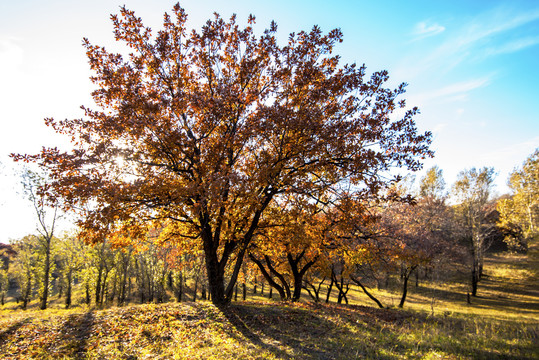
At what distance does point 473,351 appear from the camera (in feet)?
24.3

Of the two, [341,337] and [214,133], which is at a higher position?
[214,133]

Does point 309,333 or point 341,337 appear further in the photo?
point 309,333

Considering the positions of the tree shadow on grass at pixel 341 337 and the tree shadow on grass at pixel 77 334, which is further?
the tree shadow on grass at pixel 77 334

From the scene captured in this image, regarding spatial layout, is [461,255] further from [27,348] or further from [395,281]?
[27,348]

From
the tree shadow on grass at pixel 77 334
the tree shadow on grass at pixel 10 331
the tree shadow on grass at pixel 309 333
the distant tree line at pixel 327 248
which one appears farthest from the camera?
the distant tree line at pixel 327 248

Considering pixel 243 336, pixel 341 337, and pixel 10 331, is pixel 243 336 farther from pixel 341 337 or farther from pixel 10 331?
pixel 10 331

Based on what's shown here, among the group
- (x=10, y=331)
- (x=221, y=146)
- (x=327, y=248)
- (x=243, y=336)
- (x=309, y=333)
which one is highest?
(x=221, y=146)

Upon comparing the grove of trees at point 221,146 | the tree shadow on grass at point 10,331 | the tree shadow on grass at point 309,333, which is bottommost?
the tree shadow on grass at point 309,333

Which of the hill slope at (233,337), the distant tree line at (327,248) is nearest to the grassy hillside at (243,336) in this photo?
the hill slope at (233,337)

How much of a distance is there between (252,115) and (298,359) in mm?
9038

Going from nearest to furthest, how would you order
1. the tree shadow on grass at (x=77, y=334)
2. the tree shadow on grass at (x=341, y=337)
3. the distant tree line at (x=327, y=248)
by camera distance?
the tree shadow on grass at (x=341, y=337), the tree shadow on grass at (x=77, y=334), the distant tree line at (x=327, y=248)

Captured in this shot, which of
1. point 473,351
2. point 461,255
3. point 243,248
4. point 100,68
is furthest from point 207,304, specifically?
point 461,255

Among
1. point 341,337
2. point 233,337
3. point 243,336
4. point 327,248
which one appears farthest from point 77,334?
point 327,248

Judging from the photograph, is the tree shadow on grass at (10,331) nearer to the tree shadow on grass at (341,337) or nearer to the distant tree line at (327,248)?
the distant tree line at (327,248)
